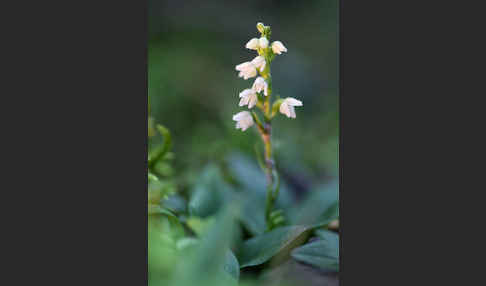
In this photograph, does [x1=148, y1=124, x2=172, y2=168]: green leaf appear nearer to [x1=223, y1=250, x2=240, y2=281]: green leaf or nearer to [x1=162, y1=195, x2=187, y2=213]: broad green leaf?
[x1=162, y1=195, x2=187, y2=213]: broad green leaf

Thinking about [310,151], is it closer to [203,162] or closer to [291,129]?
[291,129]

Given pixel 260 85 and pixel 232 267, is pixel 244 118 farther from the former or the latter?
pixel 232 267

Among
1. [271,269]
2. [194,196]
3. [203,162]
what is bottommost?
[271,269]

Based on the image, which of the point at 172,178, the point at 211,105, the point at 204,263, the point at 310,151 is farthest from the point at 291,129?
the point at 204,263

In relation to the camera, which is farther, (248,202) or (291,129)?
(291,129)

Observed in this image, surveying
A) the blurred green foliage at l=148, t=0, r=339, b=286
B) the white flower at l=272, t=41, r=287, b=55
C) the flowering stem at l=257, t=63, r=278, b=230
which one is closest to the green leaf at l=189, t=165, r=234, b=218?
the blurred green foliage at l=148, t=0, r=339, b=286

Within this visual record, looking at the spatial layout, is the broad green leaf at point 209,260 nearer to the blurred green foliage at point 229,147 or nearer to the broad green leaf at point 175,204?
the blurred green foliage at point 229,147

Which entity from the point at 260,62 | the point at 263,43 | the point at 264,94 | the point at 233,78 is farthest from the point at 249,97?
the point at 233,78
